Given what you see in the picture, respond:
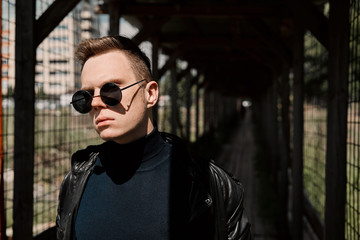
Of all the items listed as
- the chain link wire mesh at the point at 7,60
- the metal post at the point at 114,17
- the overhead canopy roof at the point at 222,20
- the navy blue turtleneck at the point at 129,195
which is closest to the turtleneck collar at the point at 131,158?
the navy blue turtleneck at the point at 129,195

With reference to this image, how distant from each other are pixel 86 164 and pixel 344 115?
1.66m

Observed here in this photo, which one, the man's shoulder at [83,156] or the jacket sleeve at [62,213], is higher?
the man's shoulder at [83,156]

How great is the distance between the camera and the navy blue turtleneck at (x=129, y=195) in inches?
55.2

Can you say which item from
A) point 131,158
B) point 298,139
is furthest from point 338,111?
point 298,139

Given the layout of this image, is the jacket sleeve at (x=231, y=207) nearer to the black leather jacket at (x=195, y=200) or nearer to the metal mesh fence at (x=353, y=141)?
the black leather jacket at (x=195, y=200)

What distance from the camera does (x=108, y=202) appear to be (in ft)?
4.74

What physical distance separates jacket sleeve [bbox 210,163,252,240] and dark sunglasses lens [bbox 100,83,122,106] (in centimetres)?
51

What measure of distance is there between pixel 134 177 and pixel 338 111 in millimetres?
1547

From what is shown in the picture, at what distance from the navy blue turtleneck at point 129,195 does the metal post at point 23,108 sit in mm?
807

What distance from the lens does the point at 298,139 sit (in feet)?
13.0

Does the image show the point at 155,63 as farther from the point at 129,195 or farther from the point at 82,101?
the point at 129,195

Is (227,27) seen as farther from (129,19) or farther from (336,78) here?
(336,78)

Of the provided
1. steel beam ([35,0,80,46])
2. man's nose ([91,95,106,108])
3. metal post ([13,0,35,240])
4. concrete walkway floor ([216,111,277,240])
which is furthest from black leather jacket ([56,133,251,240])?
concrete walkway floor ([216,111,277,240])

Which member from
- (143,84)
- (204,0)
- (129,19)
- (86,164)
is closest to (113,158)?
(86,164)
